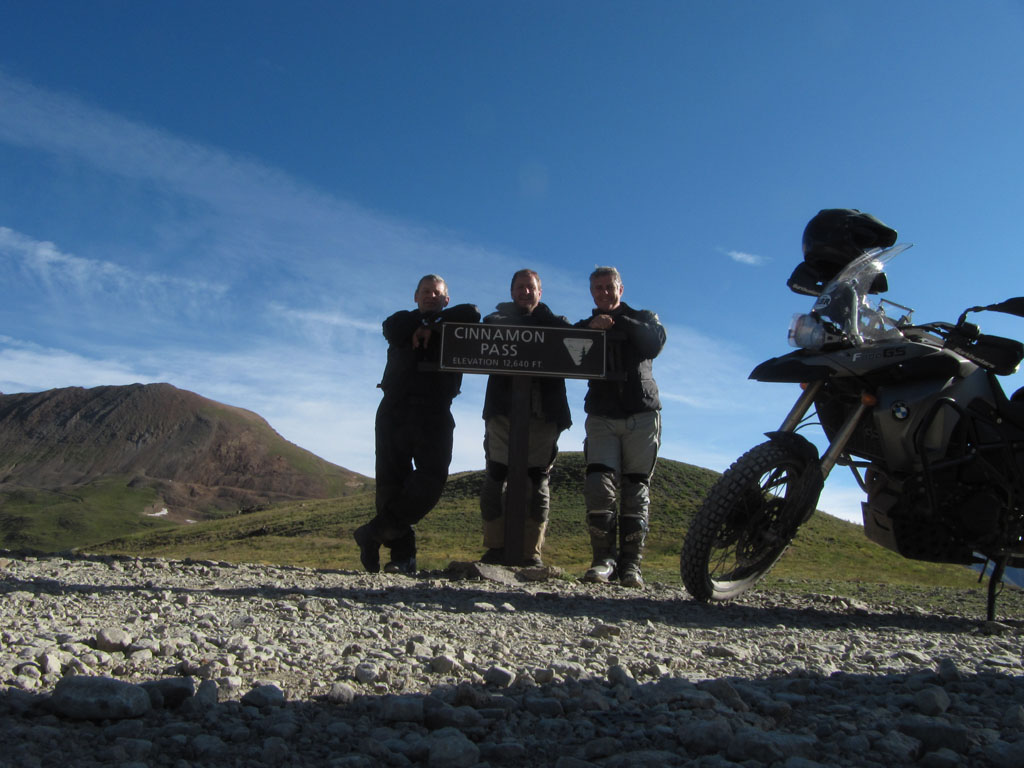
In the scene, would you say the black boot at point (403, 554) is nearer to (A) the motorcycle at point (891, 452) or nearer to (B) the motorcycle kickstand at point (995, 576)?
(A) the motorcycle at point (891, 452)

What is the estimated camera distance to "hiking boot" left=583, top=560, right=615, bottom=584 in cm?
646

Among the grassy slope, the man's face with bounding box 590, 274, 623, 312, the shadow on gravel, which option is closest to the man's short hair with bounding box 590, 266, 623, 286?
the man's face with bounding box 590, 274, 623, 312

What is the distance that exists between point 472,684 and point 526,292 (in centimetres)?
539

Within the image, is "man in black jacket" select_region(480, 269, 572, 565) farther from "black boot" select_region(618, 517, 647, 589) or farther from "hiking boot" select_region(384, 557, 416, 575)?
"black boot" select_region(618, 517, 647, 589)

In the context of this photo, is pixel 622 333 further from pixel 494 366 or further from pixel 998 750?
pixel 998 750

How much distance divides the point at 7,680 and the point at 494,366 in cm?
533

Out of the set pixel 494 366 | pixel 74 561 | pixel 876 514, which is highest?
pixel 494 366

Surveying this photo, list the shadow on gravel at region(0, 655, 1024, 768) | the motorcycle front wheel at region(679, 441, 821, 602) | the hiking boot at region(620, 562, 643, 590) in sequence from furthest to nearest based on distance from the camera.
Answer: the hiking boot at region(620, 562, 643, 590), the motorcycle front wheel at region(679, 441, 821, 602), the shadow on gravel at region(0, 655, 1024, 768)

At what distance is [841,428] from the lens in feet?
16.3

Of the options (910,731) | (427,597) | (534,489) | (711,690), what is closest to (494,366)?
(534,489)

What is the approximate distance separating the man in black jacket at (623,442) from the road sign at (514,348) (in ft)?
0.81

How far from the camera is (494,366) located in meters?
7.53

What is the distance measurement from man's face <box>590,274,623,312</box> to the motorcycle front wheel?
2980 mm

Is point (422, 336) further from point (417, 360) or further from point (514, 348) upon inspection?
point (514, 348)
